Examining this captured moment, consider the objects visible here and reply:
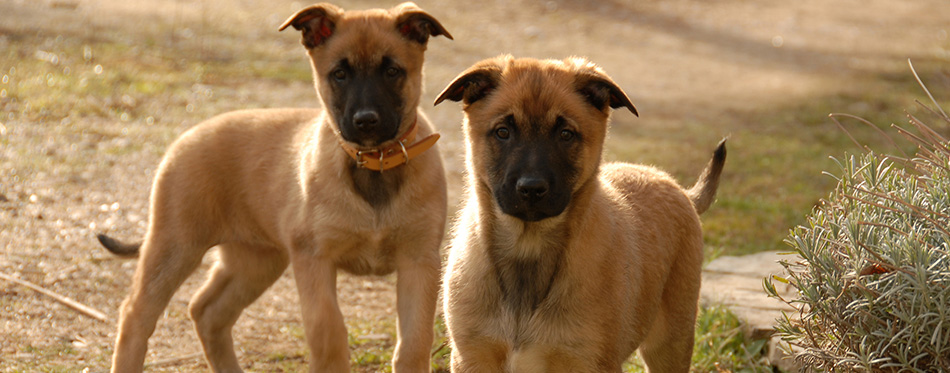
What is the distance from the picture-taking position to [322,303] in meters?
4.90

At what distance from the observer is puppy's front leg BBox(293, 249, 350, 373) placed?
4.89 metres

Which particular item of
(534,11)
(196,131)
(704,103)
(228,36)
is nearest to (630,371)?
(196,131)

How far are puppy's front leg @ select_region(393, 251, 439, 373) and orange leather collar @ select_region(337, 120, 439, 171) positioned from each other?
19.7 inches

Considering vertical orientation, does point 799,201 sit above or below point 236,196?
below

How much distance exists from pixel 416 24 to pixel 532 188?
72.8 inches

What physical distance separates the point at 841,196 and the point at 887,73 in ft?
34.3

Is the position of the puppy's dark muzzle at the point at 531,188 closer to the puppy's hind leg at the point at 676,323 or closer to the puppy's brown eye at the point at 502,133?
the puppy's brown eye at the point at 502,133

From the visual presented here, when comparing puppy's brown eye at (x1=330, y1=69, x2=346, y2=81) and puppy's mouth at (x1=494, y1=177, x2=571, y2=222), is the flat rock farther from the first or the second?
puppy's brown eye at (x1=330, y1=69, x2=346, y2=81)

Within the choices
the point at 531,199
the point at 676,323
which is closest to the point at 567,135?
the point at 531,199

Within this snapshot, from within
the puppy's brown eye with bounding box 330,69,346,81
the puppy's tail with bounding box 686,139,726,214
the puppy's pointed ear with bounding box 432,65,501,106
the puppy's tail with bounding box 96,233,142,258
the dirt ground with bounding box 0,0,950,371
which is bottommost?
the dirt ground with bounding box 0,0,950,371

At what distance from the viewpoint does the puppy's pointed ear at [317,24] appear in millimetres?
5211

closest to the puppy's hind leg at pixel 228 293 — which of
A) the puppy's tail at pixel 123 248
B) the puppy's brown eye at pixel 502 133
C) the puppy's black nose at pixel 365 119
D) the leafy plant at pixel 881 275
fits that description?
the puppy's tail at pixel 123 248

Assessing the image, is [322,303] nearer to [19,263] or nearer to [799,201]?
[19,263]

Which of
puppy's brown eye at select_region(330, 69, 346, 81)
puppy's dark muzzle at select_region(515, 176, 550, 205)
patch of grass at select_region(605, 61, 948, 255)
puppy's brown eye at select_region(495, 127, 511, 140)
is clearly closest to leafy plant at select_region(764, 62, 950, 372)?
puppy's dark muzzle at select_region(515, 176, 550, 205)
